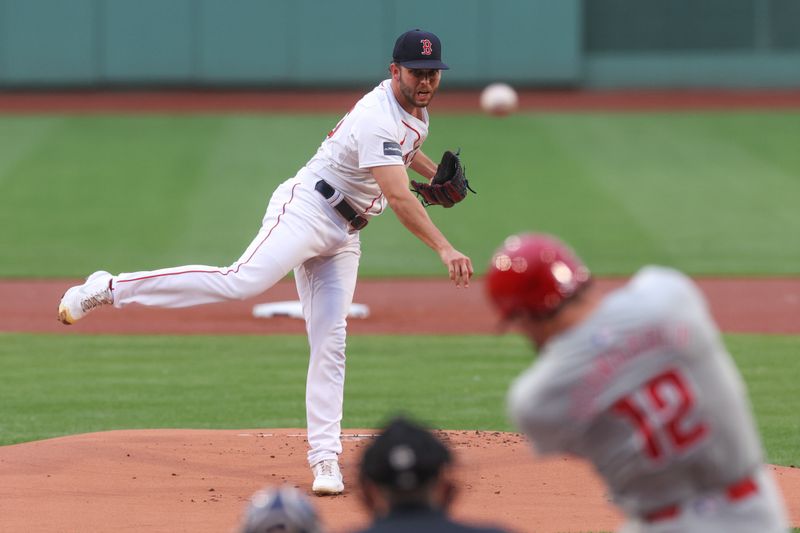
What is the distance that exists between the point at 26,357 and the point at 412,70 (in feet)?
17.2

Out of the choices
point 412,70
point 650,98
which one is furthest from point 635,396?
point 650,98

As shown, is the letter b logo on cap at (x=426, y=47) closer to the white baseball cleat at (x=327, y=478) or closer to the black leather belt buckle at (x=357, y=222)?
the black leather belt buckle at (x=357, y=222)

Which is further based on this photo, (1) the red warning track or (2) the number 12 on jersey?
(1) the red warning track

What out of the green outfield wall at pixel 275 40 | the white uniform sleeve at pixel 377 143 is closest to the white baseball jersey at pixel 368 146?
the white uniform sleeve at pixel 377 143

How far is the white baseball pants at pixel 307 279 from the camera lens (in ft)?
20.1

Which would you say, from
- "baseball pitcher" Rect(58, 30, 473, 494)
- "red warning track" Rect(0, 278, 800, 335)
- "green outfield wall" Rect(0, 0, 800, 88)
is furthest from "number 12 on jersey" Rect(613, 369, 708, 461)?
"green outfield wall" Rect(0, 0, 800, 88)

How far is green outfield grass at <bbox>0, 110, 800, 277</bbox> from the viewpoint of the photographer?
15711 millimetres

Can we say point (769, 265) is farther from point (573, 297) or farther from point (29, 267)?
point (573, 297)

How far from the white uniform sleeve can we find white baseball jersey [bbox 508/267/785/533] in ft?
10.1

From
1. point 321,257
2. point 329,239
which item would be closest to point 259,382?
point 321,257

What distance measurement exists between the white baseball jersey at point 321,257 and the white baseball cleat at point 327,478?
0.14 ft

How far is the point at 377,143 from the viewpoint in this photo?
243 inches

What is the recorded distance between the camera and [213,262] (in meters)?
14.8

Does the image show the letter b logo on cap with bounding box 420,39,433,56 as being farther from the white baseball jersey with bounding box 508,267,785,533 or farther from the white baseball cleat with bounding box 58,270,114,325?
the white baseball jersey with bounding box 508,267,785,533
